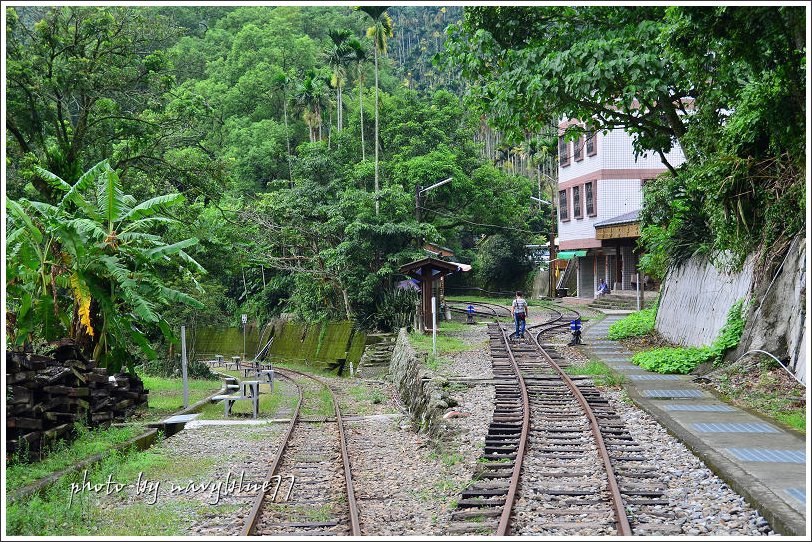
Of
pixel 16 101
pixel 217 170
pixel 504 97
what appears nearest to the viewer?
pixel 504 97

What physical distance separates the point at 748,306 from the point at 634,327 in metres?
9.43

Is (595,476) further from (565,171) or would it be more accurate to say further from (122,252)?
(565,171)

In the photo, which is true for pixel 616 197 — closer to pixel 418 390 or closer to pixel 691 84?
pixel 691 84

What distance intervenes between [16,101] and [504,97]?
12112mm

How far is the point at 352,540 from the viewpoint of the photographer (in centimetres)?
694

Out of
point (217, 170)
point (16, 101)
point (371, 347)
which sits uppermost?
point (16, 101)

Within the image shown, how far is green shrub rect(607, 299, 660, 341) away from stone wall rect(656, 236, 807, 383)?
153 cm

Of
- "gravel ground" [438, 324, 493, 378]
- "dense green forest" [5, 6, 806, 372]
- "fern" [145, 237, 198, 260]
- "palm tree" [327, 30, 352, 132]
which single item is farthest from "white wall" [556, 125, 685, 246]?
"fern" [145, 237, 198, 260]

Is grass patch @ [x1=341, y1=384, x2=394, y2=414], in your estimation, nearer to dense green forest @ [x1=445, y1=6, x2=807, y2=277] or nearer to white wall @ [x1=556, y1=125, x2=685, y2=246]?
dense green forest @ [x1=445, y1=6, x2=807, y2=277]

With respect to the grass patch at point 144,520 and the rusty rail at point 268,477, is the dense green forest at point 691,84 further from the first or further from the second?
the grass patch at point 144,520

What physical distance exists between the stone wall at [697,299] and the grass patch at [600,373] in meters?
2.48

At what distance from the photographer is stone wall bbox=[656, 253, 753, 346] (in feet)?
58.2

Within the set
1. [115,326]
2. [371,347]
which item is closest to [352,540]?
[115,326]

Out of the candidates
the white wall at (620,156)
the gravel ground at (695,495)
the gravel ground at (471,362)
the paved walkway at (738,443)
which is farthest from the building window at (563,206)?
the gravel ground at (695,495)
